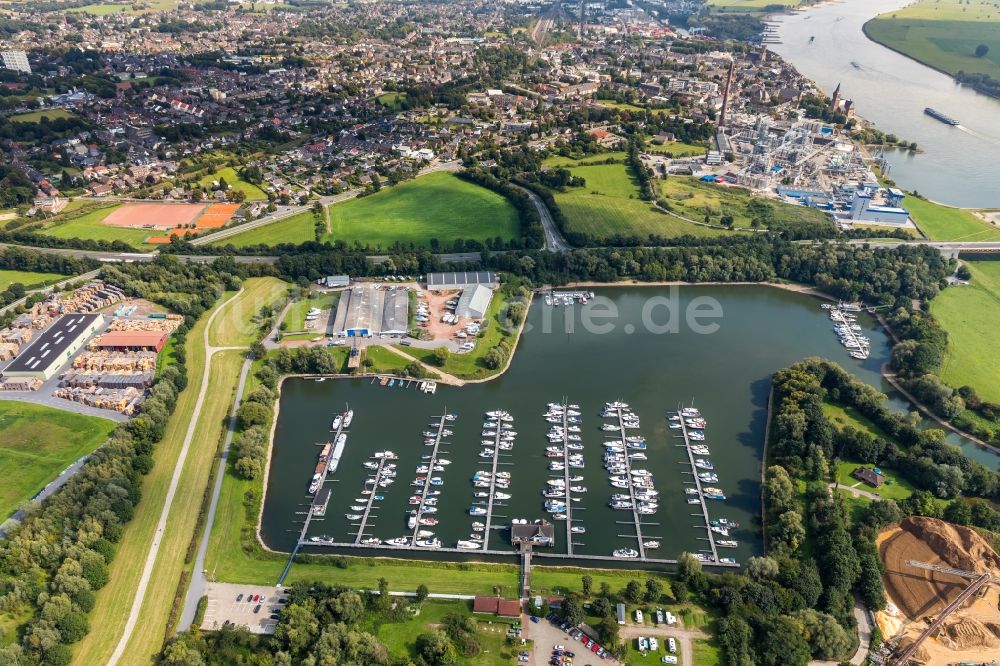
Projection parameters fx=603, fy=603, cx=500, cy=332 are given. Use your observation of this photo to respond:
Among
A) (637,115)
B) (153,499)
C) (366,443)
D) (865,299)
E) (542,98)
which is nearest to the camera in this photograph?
(153,499)

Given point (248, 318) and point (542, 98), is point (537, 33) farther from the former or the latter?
point (248, 318)

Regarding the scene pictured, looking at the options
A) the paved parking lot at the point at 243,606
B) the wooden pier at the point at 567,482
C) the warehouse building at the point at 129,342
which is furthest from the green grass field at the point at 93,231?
the wooden pier at the point at 567,482

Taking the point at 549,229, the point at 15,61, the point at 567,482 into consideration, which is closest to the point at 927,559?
the point at 567,482

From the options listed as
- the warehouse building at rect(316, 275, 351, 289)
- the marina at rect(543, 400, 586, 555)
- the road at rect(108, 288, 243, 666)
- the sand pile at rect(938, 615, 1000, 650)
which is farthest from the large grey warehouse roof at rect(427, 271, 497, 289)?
the sand pile at rect(938, 615, 1000, 650)

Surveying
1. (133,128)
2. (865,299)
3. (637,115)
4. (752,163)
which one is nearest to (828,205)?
(752,163)

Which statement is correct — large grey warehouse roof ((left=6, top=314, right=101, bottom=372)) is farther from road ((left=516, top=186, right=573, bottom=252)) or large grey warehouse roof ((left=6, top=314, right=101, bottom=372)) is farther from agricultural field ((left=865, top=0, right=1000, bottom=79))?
agricultural field ((left=865, top=0, right=1000, bottom=79))

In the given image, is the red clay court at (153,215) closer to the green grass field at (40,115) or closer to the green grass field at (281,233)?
the green grass field at (281,233)
